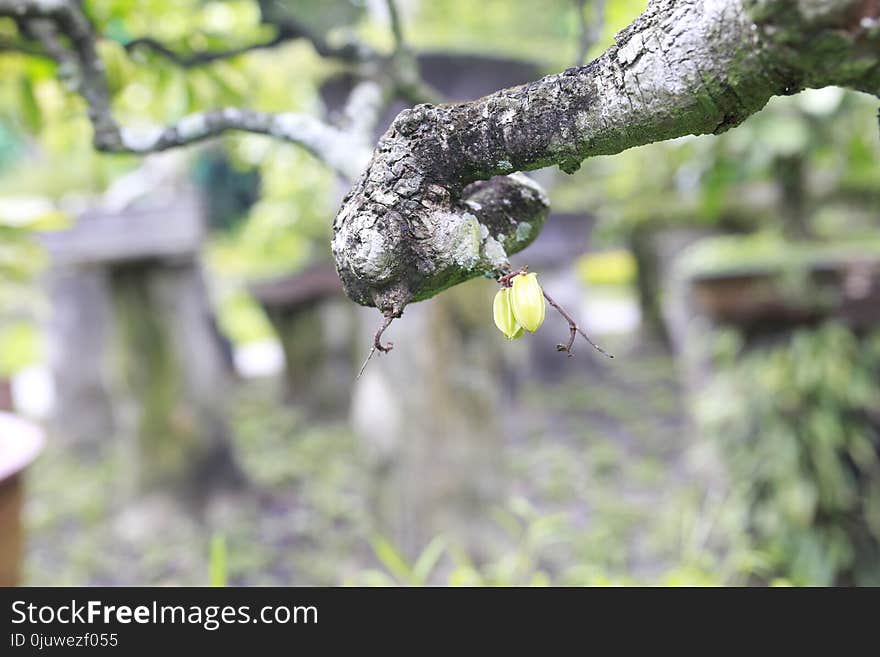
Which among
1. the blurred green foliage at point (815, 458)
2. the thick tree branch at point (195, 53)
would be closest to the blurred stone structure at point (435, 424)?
the blurred green foliage at point (815, 458)

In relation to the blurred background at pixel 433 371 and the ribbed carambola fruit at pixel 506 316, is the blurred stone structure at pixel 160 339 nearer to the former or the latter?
the blurred background at pixel 433 371

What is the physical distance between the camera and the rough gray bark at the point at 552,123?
22.1 inches

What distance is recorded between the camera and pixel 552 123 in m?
0.66

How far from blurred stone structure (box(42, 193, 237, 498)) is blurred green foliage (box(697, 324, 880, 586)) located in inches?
92.2

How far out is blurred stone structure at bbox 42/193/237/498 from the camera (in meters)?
3.34

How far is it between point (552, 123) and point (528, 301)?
15cm

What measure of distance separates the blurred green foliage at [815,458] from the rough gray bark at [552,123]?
2025mm

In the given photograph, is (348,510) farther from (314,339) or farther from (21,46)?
(21,46)

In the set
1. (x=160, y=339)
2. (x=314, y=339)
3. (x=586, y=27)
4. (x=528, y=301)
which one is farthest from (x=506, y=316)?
(x=314, y=339)

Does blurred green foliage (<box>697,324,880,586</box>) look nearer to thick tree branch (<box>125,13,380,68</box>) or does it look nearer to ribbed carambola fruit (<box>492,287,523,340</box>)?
thick tree branch (<box>125,13,380,68</box>)

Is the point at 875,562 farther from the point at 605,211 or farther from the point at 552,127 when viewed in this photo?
the point at 605,211
